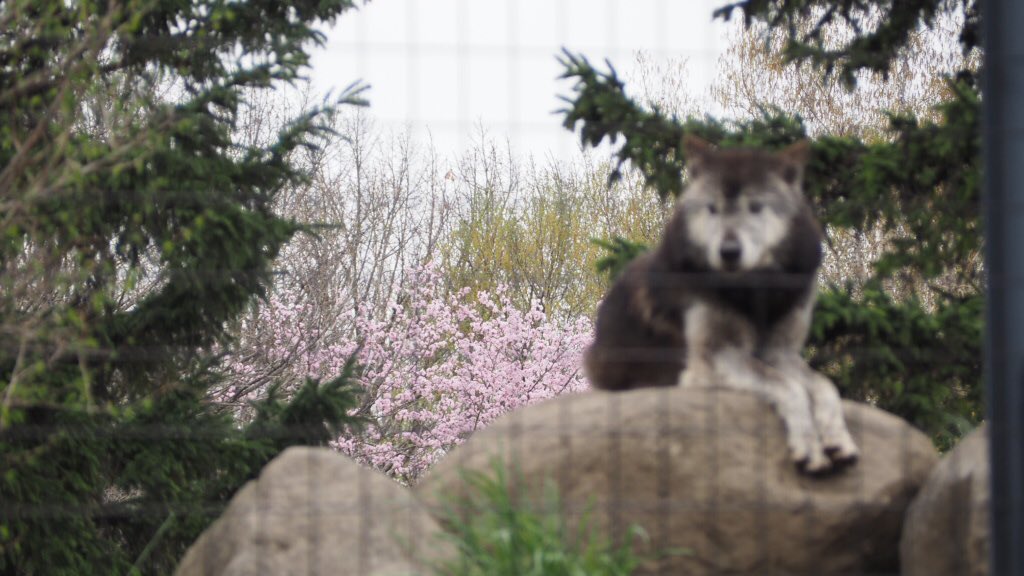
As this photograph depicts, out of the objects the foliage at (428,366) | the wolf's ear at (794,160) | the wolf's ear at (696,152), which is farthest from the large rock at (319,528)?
the foliage at (428,366)

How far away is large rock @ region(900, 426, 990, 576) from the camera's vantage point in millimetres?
2979

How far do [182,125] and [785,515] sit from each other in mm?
2236

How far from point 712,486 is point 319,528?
124 cm

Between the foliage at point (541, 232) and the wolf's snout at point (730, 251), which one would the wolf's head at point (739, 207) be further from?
the foliage at point (541, 232)

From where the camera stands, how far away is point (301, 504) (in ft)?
11.0

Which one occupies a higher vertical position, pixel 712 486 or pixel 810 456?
pixel 810 456

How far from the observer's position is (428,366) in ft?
36.1

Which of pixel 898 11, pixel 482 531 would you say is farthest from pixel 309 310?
pixel 482 531

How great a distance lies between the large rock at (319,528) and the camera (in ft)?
10.4

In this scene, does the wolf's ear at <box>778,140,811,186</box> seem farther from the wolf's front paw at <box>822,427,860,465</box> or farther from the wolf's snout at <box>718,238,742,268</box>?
the wolf's front paw at <box>822,427,860,465</box>

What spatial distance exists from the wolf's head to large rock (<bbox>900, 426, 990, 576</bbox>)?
793 mm

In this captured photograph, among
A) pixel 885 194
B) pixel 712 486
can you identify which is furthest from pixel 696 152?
pixel 885 194

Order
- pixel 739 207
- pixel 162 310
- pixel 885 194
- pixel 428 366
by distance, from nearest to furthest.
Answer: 1. pixel 739 207
2. pixel 885 194
3. pixel 162 310
4. pixel 428 366

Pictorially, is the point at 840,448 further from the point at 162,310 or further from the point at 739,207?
the point at 162,310
